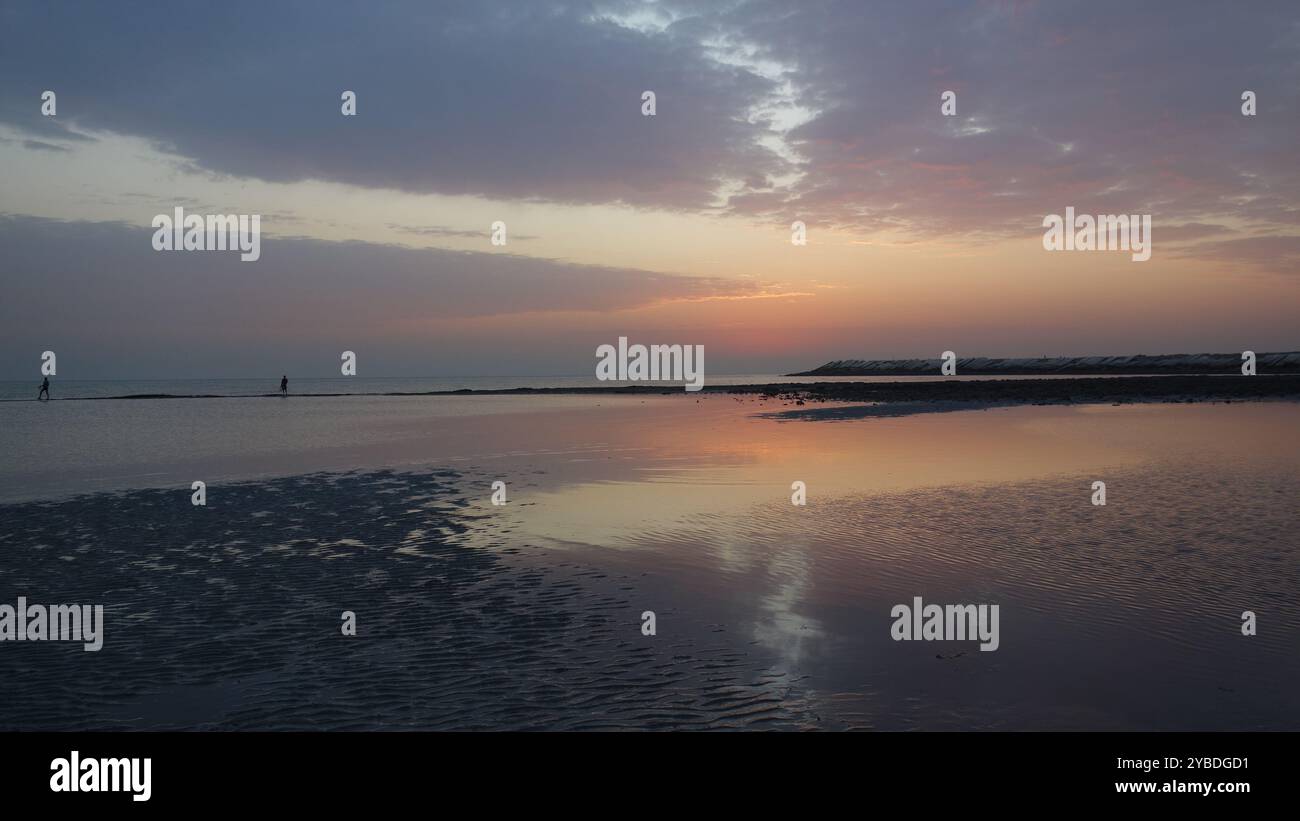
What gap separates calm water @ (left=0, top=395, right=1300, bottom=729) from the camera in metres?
6.84

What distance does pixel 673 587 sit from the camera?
35.3 feet
